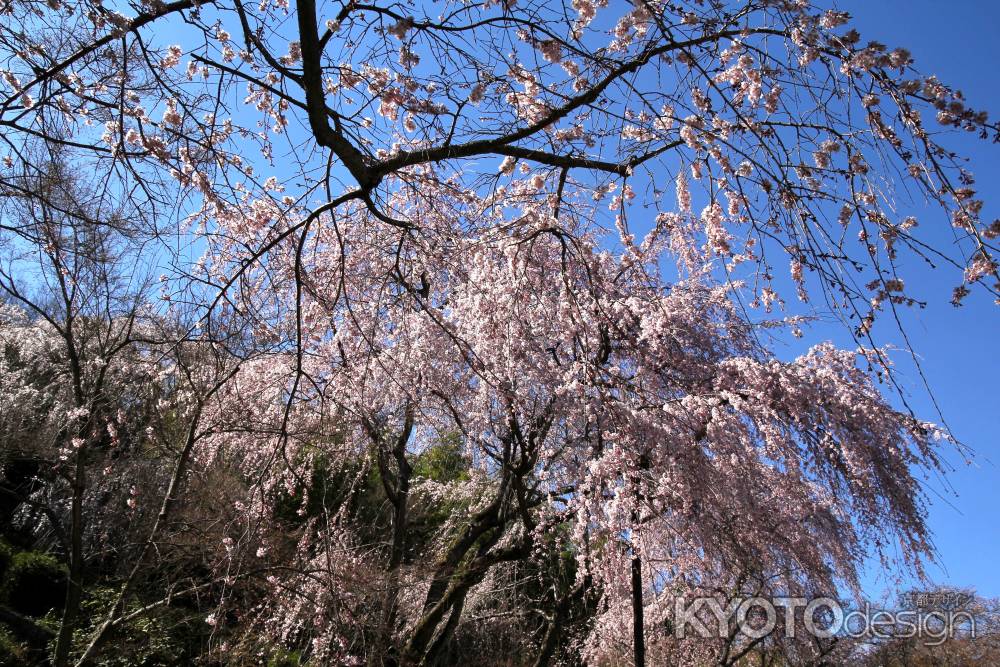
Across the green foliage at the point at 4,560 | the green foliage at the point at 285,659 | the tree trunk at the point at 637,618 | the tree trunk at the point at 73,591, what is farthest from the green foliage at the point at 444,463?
the green foliage at the point at 4,560

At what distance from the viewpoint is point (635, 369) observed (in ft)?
22.5

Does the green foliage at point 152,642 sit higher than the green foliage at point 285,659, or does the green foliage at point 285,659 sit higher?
the green foliage at point 152,642

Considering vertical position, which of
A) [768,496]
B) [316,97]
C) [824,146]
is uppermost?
[316,97]

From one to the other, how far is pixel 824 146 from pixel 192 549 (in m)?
6.62

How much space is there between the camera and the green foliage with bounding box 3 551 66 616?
32.6 feet


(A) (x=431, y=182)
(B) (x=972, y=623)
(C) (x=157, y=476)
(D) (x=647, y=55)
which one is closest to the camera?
(D) (x=647, y=55)

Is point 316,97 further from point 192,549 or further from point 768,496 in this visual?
point 768,496

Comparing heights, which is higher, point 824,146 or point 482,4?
point 482,4

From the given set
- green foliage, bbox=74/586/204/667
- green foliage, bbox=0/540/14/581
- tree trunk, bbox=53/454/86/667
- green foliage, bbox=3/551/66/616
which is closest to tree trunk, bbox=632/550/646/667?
green foliage, bbox=74/586/204/667

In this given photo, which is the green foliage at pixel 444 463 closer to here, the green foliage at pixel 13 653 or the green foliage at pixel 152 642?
the green foliage at pixel 152 642

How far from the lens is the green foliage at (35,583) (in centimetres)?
995

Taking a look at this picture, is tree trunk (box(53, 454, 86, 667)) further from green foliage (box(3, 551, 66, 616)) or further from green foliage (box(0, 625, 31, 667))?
green foliage (box(3, 551, 66, 616))

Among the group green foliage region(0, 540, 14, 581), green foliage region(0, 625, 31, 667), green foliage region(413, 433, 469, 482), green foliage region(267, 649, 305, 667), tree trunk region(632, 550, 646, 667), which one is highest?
green foliage region(413, 433, 469, 482)

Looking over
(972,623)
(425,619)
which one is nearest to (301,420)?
(425,619)
